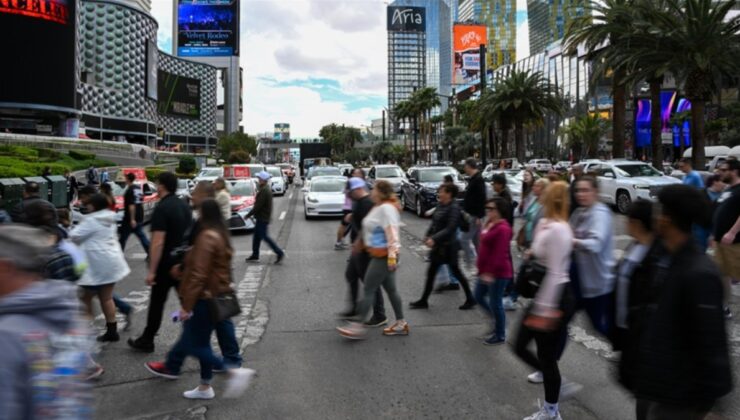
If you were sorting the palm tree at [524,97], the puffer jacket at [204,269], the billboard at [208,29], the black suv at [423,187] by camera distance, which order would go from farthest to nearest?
the billboard at [208,29] → the palm tree at [524,97] → the black suv at [423,187] → the puffer jacket at [204,269]

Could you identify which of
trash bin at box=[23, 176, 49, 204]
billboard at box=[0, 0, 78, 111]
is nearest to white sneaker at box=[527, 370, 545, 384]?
trash bin at box=[23, 176, 49, 204]

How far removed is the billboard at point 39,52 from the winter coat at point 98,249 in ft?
198

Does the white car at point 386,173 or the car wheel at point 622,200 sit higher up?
the white car at point 386,173

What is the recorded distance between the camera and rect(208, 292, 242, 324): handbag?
4469mm

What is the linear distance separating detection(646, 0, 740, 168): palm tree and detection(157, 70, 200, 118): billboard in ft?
317

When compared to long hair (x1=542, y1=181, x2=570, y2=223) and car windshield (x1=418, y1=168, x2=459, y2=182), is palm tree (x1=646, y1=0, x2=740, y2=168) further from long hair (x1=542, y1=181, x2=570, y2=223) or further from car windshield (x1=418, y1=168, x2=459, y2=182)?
long hair (x1=542, y1=181, x2=570, y2=223)

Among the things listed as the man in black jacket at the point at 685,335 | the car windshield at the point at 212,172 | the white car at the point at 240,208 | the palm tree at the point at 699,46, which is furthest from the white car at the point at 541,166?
the man in black jacket at the point at 685,335

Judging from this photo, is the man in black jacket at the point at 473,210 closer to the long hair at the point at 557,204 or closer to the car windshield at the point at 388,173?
the long hair at the point at 557,204

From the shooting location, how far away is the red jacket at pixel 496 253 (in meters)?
5.75

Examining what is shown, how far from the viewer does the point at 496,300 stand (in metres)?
5.88

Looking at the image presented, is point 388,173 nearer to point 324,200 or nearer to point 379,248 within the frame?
point 324,200

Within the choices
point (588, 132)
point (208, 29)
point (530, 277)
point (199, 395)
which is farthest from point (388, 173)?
point (208, 29)

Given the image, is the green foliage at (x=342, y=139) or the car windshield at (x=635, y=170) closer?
the car windshield at (x=635, y=170)

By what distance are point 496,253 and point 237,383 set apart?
8.75 ft
